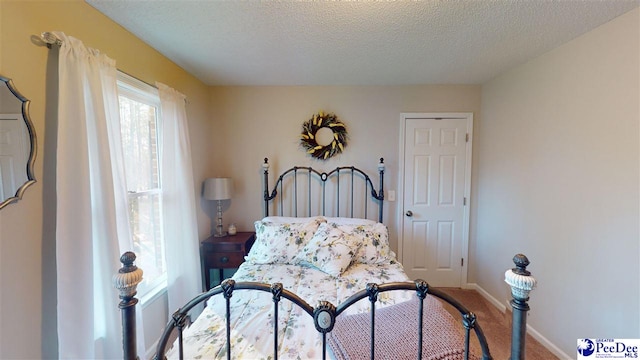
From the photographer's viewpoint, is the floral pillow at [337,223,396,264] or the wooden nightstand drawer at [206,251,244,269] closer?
the floral pillow at [337,223,396,264]

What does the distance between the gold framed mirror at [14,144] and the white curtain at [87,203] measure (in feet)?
0.33

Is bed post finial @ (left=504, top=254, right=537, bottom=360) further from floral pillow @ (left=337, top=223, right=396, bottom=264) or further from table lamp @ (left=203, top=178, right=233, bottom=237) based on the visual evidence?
table lamp @ (left=203, top=178, right=233, bottom=237)

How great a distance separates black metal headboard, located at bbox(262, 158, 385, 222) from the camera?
3.05 m

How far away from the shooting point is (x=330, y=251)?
2.11 meters

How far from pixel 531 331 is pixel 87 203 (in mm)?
3503

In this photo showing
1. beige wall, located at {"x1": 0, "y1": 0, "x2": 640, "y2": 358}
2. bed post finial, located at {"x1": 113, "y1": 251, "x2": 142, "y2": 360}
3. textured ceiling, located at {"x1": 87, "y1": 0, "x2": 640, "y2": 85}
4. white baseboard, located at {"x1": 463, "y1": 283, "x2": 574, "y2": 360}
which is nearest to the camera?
bed post finial, located at {"x1": 113, "y1": 251, "x2": 142, "y2": 360}

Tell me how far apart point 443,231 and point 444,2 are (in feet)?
7.99

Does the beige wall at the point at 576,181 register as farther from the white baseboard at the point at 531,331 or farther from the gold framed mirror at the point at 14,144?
the gold framed mirror at the point at 14,144

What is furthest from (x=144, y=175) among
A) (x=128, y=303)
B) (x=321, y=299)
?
(x=321, y=299)

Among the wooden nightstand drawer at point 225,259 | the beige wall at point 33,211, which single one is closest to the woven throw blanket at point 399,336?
the beige wall at point 33,211

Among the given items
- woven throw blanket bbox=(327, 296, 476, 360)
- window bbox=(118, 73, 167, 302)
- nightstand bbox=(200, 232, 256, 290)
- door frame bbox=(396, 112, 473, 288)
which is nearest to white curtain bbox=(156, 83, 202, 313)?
window bbox=(118, 73, 167, 302)

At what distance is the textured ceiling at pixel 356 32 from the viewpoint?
152 centimetres

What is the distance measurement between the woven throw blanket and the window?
1.61m

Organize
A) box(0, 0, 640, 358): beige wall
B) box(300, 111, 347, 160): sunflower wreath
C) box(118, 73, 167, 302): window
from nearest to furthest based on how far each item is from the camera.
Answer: box(0, 0, 640, 358): beige wall, box(118, 73, 167, 302): window, box(300, 111, 347, 160): sunflower wreath
